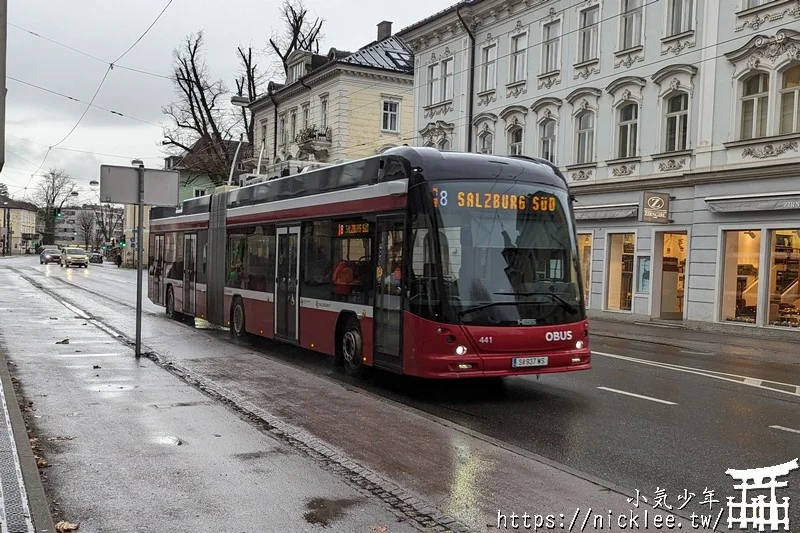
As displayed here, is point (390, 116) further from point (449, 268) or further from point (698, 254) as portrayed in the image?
point (449, 268)

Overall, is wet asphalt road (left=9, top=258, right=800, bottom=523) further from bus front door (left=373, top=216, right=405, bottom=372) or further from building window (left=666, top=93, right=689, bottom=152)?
building window (left=666, top=93, right=689, bottom=152)

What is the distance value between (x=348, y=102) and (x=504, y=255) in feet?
120

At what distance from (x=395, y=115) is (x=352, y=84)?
361 centimetres

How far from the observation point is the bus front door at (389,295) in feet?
32.0

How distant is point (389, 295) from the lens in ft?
32.9

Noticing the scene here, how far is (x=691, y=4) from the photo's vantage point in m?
23.2

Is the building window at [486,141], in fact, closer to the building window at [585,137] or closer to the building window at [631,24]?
the building window at [585,137]

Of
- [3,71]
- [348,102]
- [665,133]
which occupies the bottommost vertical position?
[3,71]

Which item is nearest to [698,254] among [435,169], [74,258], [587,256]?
[587,256]

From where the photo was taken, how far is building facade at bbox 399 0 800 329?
67.4 feet

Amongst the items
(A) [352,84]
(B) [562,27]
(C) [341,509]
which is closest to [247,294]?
(C) [341,509]

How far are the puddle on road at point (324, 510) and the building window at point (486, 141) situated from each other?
1085 inches

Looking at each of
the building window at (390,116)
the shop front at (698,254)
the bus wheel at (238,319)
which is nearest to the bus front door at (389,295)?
the bus wheel at (238,319)

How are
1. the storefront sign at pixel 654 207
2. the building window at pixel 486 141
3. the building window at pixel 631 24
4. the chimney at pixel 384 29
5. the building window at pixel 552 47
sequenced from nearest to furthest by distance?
the storefront sign at pixel 654 207 → the building window at pixel 631 24 → the building window at pixel 552 47 → the building window at pixel 486 141 → the chimney at pixel 384 29
